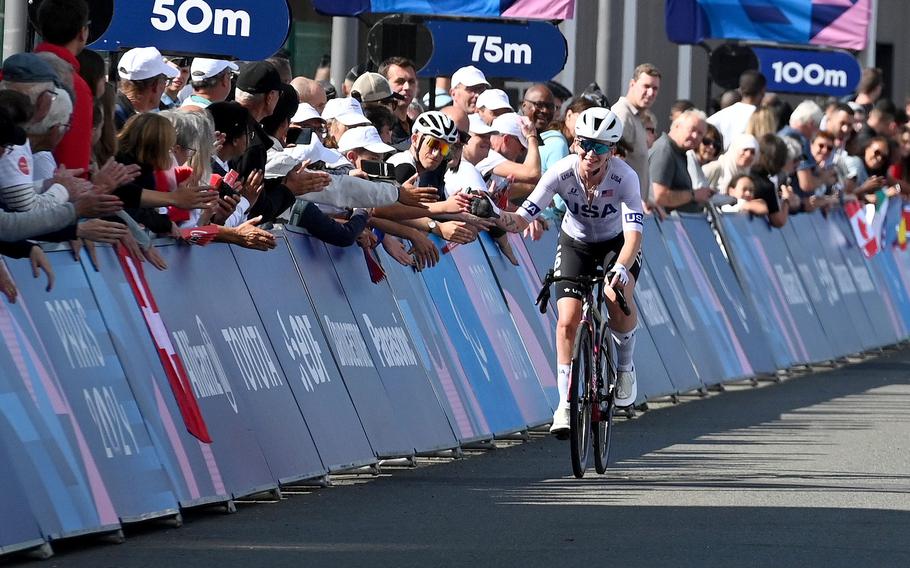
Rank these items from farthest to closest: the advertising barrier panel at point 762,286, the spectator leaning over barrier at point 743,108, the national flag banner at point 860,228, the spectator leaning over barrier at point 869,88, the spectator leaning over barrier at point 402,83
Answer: the spectator leaning over barrier at point 869,88, the national flag banner at point 860,228, the spectator leaning over barrier at point 743,108, the advertising barrier panel at point 762,286, the spectator leaning over barrier at point 402,83

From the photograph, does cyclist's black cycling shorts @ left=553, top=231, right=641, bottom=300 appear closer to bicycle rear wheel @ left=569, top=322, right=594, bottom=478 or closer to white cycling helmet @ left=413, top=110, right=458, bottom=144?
bicycle rear wheel @ left=569, top=322, right=594, bottom=478

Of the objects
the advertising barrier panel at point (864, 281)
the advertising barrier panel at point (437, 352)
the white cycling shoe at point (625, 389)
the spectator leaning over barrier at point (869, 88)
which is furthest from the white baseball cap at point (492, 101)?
the spectator leaning over barrier at point (869, 88)

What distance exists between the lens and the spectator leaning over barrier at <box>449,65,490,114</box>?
52.4 feet

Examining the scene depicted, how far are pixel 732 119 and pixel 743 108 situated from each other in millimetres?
204

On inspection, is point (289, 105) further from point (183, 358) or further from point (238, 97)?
point (183, 358)

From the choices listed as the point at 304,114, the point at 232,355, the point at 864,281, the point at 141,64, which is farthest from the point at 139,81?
the point at 864,281

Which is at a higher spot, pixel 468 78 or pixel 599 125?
pixel 468 78

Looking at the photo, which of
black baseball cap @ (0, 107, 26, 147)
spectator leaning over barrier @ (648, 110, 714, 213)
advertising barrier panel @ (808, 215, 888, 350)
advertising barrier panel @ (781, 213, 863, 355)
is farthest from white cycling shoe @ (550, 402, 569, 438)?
advertising barrier panel @ (808, 215, 888, 350)

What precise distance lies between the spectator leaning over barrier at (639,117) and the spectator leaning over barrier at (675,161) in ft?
2.18

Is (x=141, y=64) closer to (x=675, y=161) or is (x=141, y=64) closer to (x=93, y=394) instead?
(x=93, y=394)

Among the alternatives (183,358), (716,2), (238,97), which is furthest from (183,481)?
(716,2)

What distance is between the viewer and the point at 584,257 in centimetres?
1312

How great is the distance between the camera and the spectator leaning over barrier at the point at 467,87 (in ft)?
52.4

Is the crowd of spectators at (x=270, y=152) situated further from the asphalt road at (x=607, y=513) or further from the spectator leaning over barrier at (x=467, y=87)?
the asphalt road at (x=607, y=513)
